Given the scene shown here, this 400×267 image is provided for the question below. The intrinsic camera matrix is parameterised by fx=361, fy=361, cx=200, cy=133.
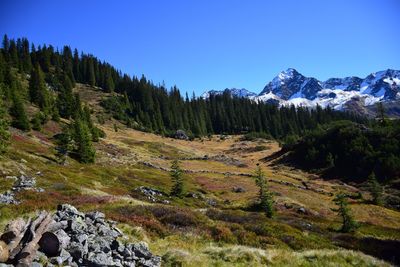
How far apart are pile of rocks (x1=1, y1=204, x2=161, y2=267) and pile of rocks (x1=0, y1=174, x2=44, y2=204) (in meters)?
13.5

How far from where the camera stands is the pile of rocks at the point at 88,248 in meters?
14.6

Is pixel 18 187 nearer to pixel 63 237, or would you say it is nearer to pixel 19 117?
pixel 63 237

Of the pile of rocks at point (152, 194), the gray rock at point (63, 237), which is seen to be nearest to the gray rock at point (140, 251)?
the gray rock at point (63, 237)

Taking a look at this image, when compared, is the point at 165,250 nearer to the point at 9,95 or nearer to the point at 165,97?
the point at 9,95

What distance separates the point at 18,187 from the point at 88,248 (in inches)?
928

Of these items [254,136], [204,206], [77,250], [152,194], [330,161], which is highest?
[254,136]

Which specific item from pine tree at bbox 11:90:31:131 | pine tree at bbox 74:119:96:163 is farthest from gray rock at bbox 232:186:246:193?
pine tree at bbox 11:90:31:131

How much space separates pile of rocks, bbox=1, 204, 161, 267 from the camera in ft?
48.0

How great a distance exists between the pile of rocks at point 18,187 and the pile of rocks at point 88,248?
530 inches

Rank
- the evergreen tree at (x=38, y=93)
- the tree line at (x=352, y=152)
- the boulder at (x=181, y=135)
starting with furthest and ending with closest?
the boulder at (x=181, y=135), the evergreen tree at (x=38, y=93), the tree line at (x=352, y=152)

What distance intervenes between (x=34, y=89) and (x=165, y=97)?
293 ft

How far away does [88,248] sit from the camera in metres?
16.0

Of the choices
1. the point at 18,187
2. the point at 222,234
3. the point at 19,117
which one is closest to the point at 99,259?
the point at 222,234

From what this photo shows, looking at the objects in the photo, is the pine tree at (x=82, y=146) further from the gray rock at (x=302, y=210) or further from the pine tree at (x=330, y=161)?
the pine tree at (x=330, y=161)
